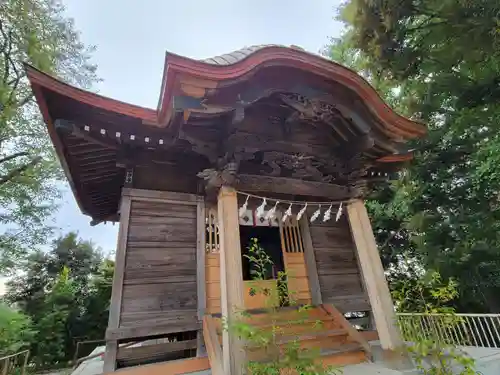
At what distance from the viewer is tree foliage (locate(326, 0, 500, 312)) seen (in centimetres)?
479

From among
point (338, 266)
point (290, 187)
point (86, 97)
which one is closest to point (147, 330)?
point (290, 187)

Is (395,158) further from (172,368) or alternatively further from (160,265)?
(172,368)

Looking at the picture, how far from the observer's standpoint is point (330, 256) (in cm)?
502

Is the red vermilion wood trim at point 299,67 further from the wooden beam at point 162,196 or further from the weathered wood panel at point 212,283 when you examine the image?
the weathered wood panel at point 212,283

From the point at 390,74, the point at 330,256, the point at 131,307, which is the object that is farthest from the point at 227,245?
the point at 390,74

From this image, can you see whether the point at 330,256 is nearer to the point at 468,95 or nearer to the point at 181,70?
the point at 181,70

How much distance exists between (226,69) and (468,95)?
6448 millimetres

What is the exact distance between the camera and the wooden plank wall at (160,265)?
3.47m

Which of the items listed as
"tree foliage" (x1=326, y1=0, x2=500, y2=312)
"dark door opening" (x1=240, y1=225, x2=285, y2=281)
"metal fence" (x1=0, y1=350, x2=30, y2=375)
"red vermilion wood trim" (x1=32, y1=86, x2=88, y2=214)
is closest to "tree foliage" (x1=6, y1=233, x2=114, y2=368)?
"metal fence" (x1=0, y1=350, x2=30, y2=375)

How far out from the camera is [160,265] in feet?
12.3

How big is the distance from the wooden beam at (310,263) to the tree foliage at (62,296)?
9.76m

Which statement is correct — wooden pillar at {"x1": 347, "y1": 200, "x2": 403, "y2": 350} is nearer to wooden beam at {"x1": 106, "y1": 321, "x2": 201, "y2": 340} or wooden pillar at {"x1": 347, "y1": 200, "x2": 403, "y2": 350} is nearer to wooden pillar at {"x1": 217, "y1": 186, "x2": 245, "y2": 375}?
wooden pillar at {"x1": 217, "y1": 186, "x2": 245, "y2": 375}

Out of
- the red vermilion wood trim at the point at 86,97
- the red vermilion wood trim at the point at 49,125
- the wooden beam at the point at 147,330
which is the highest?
the red vermilion wood trim at the point at 86,97

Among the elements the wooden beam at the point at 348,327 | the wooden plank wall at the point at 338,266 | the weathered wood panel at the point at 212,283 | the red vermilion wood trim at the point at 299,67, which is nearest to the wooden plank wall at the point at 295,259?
the wooden plank wall at the point at 338,266
